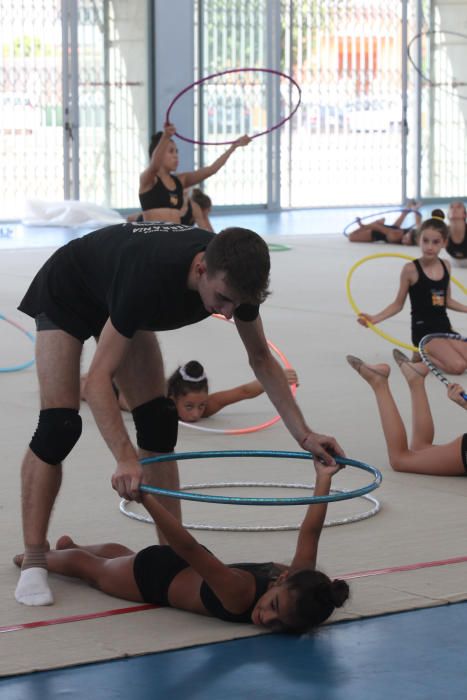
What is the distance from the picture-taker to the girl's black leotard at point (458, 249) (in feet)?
35.9

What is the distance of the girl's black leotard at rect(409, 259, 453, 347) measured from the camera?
6.88 metres

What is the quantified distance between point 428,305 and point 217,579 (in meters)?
4.16

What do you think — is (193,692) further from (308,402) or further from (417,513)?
(308,402)

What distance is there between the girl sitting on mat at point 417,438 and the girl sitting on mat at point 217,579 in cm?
151

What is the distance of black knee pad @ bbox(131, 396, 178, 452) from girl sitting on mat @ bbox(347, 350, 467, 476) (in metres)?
1.42

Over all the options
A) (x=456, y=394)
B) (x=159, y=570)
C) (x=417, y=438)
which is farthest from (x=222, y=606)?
(x=417, y=438)

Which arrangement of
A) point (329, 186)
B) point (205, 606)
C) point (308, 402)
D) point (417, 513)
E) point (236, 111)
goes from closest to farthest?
point (205, 606), point (417, 513), point (308, 402), point (236, 111), point (329, 186)

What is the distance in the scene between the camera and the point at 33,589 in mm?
3227

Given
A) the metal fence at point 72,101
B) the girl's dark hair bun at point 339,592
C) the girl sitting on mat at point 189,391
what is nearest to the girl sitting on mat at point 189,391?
the girl sitting on mat at point 189,391

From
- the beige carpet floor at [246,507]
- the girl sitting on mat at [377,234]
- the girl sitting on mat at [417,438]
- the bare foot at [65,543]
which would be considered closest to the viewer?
the beige carpet floor at [246,507]

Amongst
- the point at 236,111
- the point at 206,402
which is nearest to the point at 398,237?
the point at 236,111

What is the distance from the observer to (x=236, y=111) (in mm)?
17422

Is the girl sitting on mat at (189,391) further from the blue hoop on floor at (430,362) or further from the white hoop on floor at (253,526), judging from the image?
the white hoop on floor at (253,526)

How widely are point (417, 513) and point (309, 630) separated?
3.99 ft
